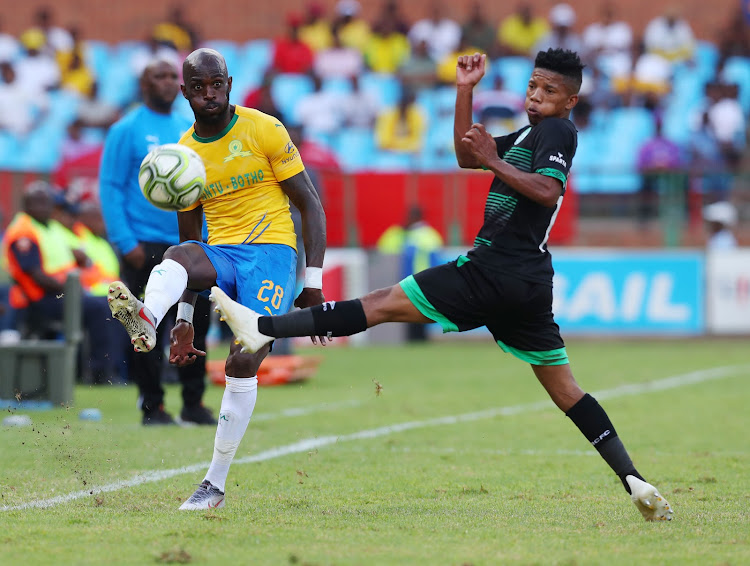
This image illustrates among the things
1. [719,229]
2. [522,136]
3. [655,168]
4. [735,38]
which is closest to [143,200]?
[522,136]

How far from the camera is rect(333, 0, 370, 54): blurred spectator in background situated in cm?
2291

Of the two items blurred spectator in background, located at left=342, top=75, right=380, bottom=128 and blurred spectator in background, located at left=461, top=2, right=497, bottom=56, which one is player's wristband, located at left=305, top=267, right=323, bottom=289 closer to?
blurred spectator in background, located at left=342, top=75, right=380, bottom=128

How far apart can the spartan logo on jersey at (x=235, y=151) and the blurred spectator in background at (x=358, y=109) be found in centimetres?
1549

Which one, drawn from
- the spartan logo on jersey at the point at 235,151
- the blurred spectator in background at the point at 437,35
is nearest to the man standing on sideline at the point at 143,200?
the spartan logo on jersey at the point at 235,151

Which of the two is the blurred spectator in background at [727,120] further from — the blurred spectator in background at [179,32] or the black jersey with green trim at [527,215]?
the black jersey with green trim at [527,215]

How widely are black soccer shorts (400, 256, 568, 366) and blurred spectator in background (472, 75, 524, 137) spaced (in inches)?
551

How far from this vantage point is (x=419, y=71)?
2183 cm

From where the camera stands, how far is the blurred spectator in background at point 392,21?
2277 cm

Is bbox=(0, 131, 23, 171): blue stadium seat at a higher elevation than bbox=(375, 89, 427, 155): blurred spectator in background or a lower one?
lower

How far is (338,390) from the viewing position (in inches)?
456

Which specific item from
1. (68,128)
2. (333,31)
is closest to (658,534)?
(68,128)

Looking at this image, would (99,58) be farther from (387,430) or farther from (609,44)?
(387,430)

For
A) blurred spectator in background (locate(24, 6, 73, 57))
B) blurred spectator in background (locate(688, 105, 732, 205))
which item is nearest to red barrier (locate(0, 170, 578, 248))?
blurred spectator in background (locate(688, 105, 732, 205))

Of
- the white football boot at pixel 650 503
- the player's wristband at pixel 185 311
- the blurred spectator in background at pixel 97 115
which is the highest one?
the blurred spectator in background at pixel 97 115
